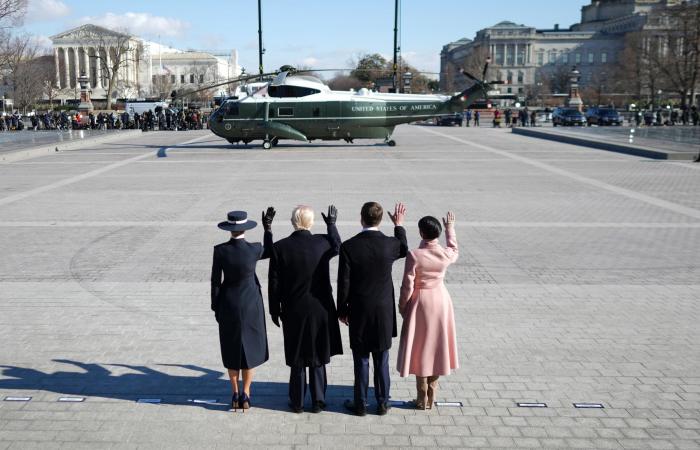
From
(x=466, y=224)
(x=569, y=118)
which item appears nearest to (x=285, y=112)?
(x=466, y=224)

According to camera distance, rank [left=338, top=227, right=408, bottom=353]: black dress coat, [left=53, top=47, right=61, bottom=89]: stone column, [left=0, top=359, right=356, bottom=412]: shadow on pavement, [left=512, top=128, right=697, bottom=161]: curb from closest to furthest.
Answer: [left=338, top=227, right=408, bottom=353]: black dress coat → [left=0, top=359, right=356, bottom=412]: shadow on pavement → [left=512, top=128, right=697, bottom=161]: curb → [left=53, top=47, right=61, bottom=89]: stone column

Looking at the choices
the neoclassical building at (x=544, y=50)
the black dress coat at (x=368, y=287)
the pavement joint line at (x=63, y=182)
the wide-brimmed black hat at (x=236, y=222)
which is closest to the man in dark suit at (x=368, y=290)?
the black dress coat at (x=368, y=287)

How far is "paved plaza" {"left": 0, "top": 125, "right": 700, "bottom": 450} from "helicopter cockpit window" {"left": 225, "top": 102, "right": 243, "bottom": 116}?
11.9m

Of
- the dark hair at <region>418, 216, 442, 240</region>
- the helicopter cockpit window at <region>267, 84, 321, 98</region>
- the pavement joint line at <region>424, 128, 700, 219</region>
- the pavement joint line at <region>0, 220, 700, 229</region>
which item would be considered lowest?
the pavement joint line at <region>0, 220, 700, 229</region>

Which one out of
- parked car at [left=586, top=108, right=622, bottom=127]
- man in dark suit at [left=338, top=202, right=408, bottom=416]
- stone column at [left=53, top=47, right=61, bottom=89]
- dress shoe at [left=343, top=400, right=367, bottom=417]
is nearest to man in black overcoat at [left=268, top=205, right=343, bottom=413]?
man in dark suit at [left=338, top=202, right=408, bottom=416]

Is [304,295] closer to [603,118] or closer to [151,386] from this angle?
[151,386]

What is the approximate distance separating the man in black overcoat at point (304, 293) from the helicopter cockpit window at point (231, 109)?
972 inches

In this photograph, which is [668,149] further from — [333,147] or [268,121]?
[268,121]

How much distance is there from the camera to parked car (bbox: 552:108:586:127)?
172 feet

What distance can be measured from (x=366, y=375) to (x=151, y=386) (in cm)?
194

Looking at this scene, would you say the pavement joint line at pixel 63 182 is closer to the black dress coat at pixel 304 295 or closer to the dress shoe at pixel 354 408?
the black dress coat at pixel 304 295

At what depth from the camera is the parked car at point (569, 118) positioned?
5247 centimetres

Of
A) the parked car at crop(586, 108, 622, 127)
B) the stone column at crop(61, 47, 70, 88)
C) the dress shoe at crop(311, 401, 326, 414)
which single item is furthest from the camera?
the stone column at crop(61, 47, 70, 88)

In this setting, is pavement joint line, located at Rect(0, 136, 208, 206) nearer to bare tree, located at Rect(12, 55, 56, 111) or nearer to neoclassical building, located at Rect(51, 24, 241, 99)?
bare tree, located at Rect(12, 55, 56, 111)
